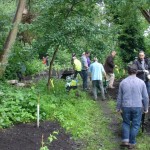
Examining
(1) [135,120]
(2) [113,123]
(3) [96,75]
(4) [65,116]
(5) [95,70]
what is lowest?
(2) [113,123]

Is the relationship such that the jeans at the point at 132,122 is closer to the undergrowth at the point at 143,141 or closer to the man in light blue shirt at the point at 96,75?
the undergrowth at the point at 143,141

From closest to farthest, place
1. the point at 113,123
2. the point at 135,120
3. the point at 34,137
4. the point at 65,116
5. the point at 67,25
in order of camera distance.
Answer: the point at 34,137
the point at 135,120
the point at 65,116
the point at 113,123
the point at 67,25

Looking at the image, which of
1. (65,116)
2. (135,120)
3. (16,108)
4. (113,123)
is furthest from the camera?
(113,123)

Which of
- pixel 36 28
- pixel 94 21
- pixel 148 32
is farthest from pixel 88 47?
Answer: pixel 148 32

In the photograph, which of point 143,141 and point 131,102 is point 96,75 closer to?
point 143,141

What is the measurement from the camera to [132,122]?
26.3ft

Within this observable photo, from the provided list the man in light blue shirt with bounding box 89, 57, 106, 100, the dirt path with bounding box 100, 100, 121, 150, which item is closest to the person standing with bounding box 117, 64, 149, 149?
the dirt path with bounding box 100, 100, 121, 150

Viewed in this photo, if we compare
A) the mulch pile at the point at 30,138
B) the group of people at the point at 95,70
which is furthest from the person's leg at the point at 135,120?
the group of people at the point at 95,70

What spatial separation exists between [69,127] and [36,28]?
5.23 meters

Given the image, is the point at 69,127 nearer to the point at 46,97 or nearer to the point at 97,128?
the point at 97,128

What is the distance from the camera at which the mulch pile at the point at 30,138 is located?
7.11 metres

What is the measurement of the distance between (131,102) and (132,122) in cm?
52

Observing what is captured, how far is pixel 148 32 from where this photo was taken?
98.6 ft

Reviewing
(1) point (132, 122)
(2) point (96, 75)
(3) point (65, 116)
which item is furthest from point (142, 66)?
(2) point (96, 75)
